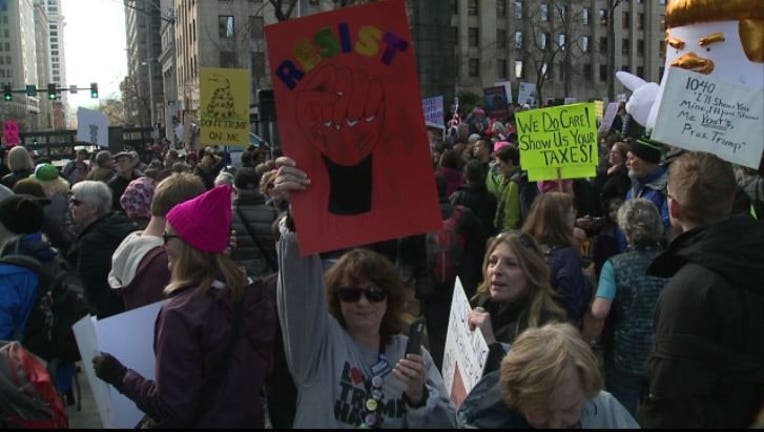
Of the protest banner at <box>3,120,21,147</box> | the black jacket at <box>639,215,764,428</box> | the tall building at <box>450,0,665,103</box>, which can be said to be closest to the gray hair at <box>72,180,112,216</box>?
the black jacket at <box>639,215,764,428</box>

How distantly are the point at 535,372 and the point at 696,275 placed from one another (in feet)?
2.38

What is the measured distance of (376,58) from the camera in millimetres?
2807

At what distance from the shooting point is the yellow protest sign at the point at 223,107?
9.97 metres

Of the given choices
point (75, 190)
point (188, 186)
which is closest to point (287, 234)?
point (188, 186)

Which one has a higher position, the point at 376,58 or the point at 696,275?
the point at 376,58

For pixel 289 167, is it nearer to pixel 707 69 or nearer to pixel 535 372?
pixel 535 372

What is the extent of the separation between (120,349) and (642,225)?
284 centimetres

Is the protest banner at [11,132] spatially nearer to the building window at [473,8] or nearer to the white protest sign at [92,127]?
the white protest sign at [92,127]

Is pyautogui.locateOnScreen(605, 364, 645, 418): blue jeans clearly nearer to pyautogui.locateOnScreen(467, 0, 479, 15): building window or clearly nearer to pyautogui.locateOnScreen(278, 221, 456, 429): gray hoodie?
pyautogui.locateOnScreen(278, 221, 456, 429): gray hoodie

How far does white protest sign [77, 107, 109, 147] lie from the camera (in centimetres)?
1465

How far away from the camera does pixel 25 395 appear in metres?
3.35

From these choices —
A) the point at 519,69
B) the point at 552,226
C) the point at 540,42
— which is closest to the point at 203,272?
the point at 552,226

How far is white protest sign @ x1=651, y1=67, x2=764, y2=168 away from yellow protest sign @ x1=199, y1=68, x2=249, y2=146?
19.9ft

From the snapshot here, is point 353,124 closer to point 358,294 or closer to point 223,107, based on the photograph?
point 358,294
